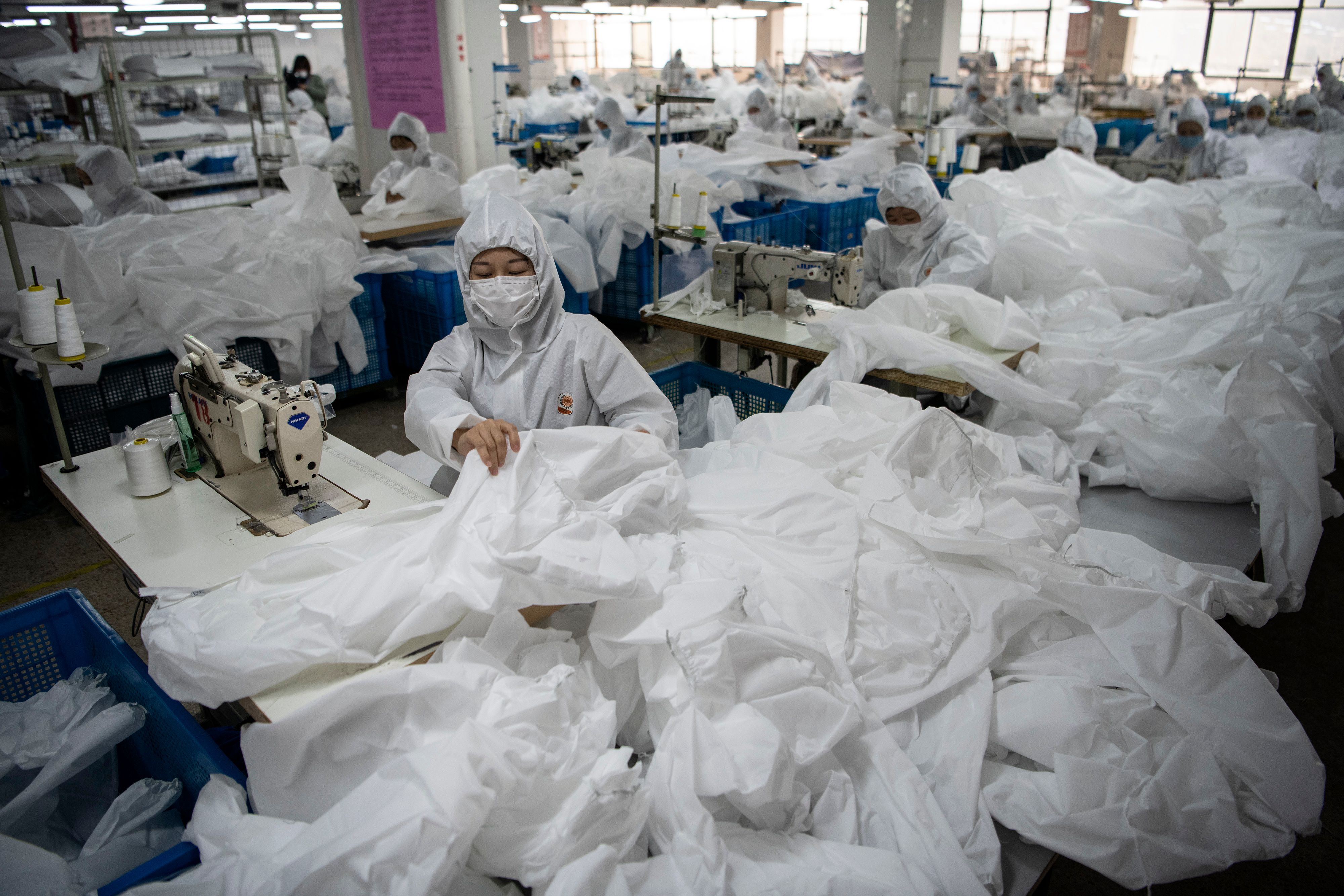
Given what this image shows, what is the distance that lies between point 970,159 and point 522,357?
16.5ft

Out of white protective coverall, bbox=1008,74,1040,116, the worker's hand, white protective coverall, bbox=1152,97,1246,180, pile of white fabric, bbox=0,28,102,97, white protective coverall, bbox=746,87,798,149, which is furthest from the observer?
white protective coverall, bbox=1008,74,1040,116

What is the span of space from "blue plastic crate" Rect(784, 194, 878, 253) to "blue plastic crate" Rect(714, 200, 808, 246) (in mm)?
64

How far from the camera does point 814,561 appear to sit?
A: 1892 mm

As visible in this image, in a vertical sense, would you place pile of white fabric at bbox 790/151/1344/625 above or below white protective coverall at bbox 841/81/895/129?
below

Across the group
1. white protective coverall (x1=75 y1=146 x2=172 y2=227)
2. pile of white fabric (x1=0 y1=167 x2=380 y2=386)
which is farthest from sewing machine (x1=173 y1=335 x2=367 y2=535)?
white protective coverall (x1=75 y1=146 x2=172 y2=227)

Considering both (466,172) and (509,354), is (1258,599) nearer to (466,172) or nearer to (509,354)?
(509,354)

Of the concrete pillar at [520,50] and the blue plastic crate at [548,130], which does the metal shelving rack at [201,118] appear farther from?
the concrete pillar at [520,50]

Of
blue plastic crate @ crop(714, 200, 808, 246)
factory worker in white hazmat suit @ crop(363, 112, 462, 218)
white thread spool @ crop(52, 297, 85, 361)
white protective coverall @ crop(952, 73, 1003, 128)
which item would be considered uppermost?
white protective coverall @ crop(952, 73, 1003, 128)

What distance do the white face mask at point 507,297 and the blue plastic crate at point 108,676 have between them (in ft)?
3.62

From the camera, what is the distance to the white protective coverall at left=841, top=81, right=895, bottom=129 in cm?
1077

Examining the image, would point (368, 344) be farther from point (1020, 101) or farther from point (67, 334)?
point (1020, 101)

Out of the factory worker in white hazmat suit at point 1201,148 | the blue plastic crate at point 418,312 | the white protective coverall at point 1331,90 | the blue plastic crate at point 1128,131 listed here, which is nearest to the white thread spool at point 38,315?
the blue plastic crate at point 418,312

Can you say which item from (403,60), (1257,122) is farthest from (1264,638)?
(1257,122)

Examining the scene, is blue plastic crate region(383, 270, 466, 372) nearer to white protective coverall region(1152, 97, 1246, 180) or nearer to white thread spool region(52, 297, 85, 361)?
white thread spool region(52, 297, 85, 361)
